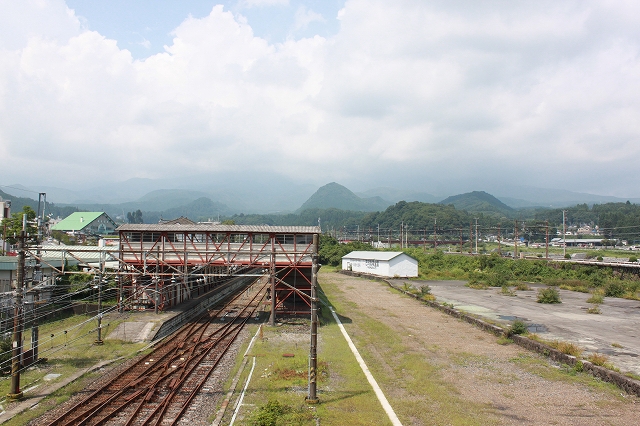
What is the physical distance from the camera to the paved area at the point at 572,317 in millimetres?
19172

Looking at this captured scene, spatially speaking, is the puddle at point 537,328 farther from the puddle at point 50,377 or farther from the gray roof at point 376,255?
the gray roof at point 376,255

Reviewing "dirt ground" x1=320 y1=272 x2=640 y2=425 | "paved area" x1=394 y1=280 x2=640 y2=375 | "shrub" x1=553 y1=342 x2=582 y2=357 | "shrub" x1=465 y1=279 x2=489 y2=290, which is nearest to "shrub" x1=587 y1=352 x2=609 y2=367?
"paved area" x1=394 y1=280 x2=640 y2=375

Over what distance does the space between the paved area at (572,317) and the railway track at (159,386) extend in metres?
16.3

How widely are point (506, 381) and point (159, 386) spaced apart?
41.6ft

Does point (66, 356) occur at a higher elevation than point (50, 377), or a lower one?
lower

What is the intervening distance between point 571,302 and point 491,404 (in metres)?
27.4

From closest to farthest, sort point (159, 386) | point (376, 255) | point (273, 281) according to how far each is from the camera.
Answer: point (159, 386)
point (273, 281)
point (376, 255)

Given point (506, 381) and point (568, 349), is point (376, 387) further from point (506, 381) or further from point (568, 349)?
point (568, 349)

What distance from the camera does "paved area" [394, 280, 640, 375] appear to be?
1917 cm

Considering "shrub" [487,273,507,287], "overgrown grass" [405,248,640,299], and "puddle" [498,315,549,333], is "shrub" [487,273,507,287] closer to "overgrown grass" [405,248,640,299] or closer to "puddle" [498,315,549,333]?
"overgrown grass" [405,248,640,299]

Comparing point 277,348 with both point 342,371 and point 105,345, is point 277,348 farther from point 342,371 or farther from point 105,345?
point 105,345

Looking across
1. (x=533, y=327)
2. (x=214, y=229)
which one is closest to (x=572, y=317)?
(x=533, y=327)

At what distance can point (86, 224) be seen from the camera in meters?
86.4

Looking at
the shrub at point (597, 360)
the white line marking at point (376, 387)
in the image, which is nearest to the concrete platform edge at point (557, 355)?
the shrub at point (597, 360)
